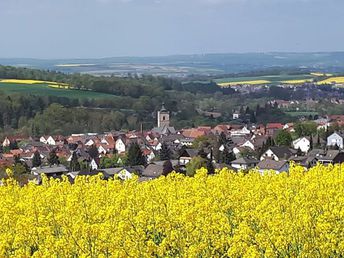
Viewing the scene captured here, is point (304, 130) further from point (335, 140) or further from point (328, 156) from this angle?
point (328, 156)

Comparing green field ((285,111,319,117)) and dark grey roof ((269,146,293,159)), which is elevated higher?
dark grey roof ((269,146,293,159))

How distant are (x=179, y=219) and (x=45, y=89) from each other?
109 metres

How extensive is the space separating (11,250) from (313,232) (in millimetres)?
4234

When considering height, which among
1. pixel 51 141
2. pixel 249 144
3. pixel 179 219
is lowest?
pixel 51 141

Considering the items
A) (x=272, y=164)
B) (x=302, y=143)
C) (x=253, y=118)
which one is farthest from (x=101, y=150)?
(x=253, y=118)

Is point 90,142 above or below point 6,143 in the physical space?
above

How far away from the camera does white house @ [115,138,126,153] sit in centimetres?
7112

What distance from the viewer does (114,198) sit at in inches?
464

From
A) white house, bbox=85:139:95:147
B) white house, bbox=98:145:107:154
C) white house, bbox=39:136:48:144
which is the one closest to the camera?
white house, bbox=98:145:107:154

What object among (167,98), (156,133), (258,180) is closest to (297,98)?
(167,98)

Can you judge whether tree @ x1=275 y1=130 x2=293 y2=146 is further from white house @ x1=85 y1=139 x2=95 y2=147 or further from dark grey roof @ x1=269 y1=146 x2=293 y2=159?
white house @ x1=85 y1=139 x2=95 y2=147

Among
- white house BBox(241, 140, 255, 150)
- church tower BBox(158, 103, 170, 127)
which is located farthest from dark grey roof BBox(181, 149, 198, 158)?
church tower BBox(158, 103, 170, 127)

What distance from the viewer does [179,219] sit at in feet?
32.2

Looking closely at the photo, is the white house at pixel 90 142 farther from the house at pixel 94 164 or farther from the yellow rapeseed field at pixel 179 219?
the yellow rapeseed field at pixel 179 219
